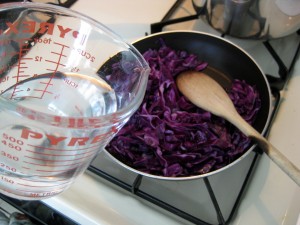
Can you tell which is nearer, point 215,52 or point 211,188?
point 211,188

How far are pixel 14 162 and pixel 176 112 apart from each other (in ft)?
0.87

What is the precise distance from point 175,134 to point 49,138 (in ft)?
0.75

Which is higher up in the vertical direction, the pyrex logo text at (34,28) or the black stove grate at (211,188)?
the pyrex logo text at (34,28)

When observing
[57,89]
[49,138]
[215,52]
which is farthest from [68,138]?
[215,52]

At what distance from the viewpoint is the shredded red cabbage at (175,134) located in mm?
534

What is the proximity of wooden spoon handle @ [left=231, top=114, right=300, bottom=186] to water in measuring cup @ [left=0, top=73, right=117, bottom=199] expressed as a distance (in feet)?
0.62

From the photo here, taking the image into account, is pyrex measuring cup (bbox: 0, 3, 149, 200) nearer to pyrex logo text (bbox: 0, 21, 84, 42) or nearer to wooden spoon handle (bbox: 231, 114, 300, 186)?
pyrex logo text (bbox: 0, 21, 84, 42)

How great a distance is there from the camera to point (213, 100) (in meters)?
0.58

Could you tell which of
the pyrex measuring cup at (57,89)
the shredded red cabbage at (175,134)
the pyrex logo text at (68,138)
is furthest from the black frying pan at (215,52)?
the pyrex logo text at (68,138)

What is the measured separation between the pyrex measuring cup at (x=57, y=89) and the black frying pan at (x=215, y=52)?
151 millimetres

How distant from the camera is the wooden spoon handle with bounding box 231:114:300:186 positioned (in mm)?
464

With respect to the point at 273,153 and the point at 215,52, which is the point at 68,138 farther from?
the point at 215,52

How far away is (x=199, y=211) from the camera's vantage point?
1.78 ft

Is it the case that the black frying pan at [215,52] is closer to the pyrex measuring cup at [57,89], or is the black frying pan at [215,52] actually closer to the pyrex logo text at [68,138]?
the pyrex measuring cup at [57,89]
